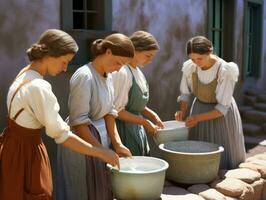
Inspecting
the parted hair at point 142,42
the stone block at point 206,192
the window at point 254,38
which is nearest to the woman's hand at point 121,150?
the parted hair at point 142,42

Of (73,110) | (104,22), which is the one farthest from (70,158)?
(104,22)

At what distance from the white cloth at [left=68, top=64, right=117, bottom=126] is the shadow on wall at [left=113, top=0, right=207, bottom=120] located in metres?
2.77

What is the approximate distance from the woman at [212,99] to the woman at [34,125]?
1.76 metres

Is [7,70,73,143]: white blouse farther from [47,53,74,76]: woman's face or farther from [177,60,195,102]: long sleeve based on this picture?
[177,60,195,102]: long sleeve

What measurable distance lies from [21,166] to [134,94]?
133 cm

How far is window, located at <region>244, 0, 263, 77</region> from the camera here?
32.1 feet

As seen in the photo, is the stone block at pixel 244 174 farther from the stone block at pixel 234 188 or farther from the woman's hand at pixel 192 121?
the woman's hand at pixel 192 121

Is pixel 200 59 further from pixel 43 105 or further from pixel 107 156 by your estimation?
pixel 43 105

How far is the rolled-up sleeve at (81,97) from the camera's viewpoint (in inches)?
111

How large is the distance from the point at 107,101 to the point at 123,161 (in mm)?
530

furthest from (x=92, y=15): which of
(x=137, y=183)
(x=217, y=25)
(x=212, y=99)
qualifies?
(x=217, y=25)

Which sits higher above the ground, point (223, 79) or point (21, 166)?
point (223, 79)

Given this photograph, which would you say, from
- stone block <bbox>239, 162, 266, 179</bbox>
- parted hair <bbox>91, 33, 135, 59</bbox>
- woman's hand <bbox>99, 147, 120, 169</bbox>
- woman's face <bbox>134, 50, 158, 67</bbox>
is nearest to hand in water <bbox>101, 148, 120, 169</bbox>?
woman's hand <bbox>99, 147, 120, 169</bbox>

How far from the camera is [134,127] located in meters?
3.72
